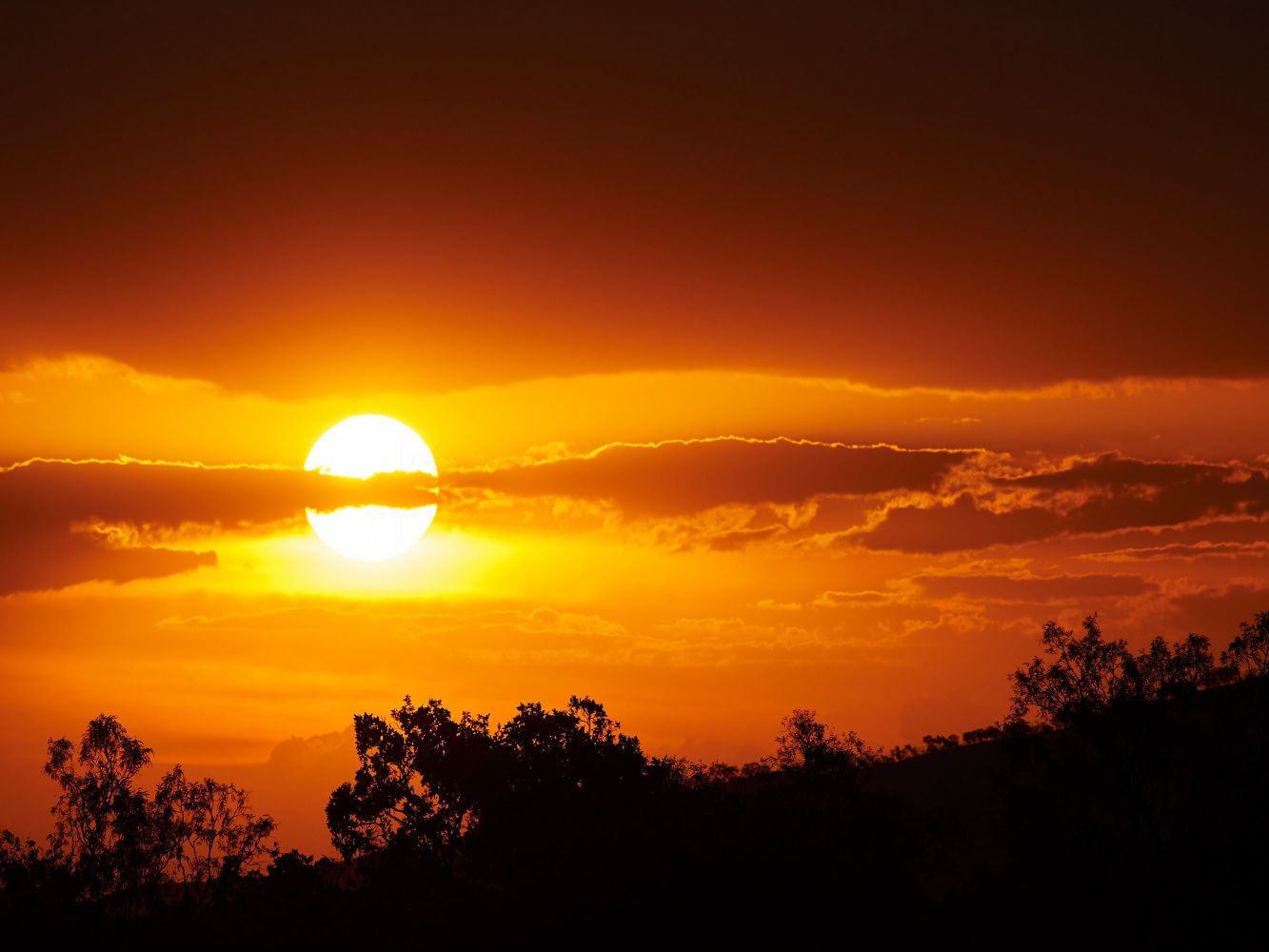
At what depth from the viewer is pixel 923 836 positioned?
80312mm

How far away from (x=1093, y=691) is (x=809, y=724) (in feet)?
65.8

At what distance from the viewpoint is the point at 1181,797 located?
8612 centimetres

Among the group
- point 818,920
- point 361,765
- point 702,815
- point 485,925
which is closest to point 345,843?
point 361,765

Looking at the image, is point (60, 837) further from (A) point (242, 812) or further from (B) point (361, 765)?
(B) point (361, 765)

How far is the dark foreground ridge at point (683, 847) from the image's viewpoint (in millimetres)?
65312

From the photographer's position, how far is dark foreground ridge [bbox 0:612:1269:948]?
65.3 metres

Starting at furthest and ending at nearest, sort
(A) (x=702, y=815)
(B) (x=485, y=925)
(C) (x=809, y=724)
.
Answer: (C) (x=809, y=724) < (A) (x=702, y=815) < (B) (x=485, y=925)

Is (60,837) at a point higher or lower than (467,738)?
lower

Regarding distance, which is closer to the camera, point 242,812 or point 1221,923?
point 1221,923

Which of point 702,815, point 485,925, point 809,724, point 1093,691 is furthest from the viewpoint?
point 1093,691

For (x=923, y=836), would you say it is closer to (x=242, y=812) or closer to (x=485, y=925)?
(x=485, y=925)

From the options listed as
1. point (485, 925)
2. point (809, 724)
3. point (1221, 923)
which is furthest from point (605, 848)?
point (1221, 923)

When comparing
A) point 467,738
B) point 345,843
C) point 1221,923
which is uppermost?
point 467,738

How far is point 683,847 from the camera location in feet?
216
